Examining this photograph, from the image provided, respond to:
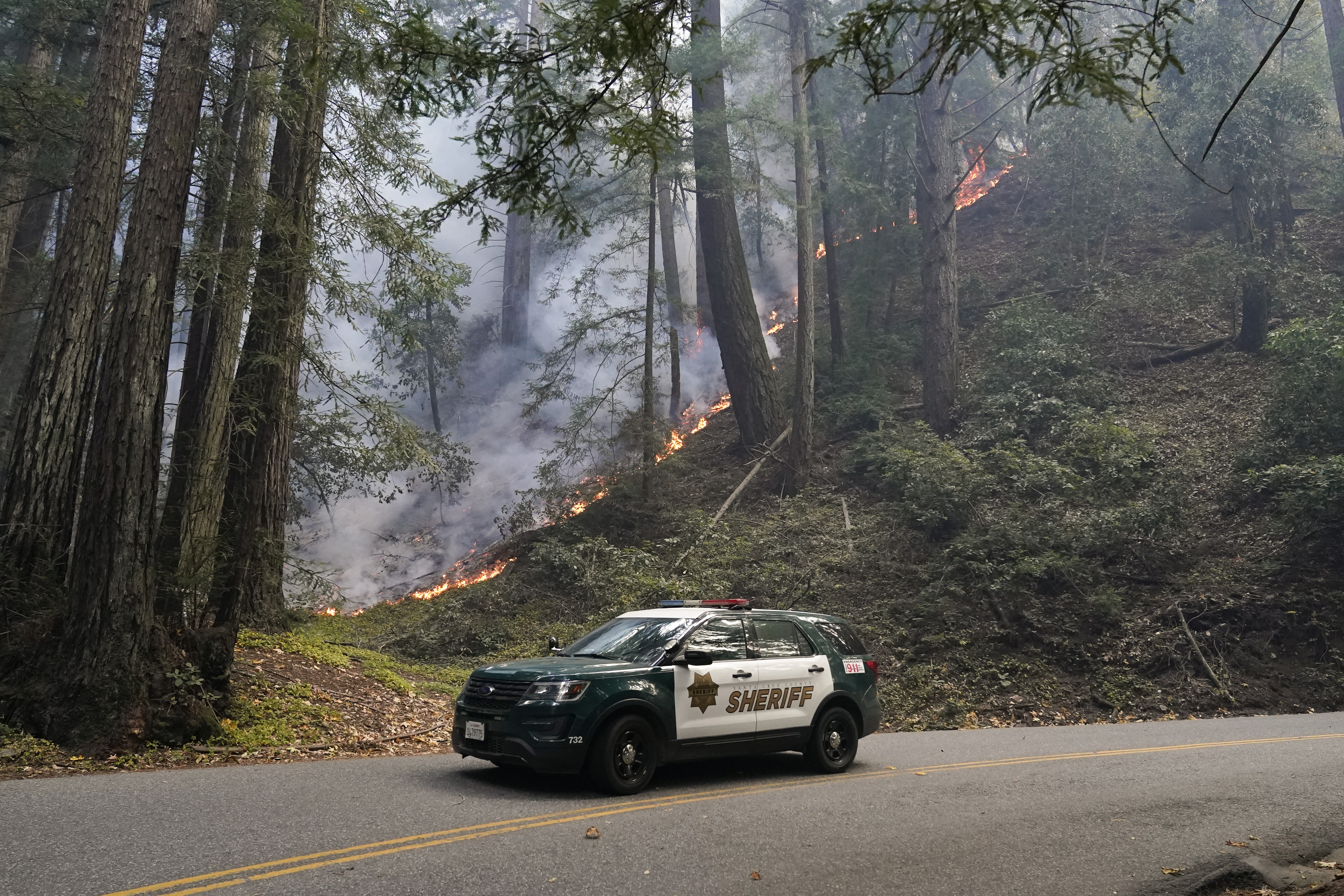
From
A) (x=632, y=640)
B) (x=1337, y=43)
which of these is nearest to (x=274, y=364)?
(x=632, y=640)

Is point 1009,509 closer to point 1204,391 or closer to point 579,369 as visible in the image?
point 1204,391

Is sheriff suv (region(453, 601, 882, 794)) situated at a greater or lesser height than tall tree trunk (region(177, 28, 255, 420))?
lesser

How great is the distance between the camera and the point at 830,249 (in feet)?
99.1

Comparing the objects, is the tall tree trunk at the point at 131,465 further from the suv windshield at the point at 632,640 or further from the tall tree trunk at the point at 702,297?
the tall tree trunk at the point at 702,297

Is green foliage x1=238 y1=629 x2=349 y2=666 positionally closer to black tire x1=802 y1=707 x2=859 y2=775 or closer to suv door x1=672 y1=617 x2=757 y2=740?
suv door x1=672 y1=617 x2=757 y2=740

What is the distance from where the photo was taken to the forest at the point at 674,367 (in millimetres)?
9297

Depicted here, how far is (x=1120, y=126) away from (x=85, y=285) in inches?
1296

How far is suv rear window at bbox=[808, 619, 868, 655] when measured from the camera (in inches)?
401

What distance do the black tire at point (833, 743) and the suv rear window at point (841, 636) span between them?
0.66 m

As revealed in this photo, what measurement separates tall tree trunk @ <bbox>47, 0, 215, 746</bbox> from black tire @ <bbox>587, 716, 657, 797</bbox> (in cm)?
470

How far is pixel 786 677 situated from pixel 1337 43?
3118 centimetres

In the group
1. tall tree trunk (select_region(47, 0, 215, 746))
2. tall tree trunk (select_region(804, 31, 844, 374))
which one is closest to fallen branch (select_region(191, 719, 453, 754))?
tall tree trunk (select_region(47, 0, 215, 746))

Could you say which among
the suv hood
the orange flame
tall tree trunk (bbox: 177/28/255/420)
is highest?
tall tree trunk (bbox: 177/28/255/420)

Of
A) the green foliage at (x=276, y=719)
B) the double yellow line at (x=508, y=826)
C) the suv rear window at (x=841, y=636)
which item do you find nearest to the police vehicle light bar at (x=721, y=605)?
the suv rear window at (x=841, y=636)
